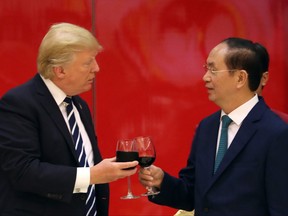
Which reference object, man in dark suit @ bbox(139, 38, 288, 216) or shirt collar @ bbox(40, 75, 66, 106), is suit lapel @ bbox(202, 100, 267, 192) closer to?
man in dark suit @ bbox(139, 38, 288, 216)

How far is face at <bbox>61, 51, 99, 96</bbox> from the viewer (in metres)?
2.25

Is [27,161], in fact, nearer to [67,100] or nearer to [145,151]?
[67,100]

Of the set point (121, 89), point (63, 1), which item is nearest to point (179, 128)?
point (121, 89)

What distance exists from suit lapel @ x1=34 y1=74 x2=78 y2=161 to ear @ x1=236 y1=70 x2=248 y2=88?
30.6 inches

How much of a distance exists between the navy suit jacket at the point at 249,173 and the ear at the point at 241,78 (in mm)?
115

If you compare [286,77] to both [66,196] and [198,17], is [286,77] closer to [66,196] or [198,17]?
[198,17]

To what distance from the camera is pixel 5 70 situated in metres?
3.75

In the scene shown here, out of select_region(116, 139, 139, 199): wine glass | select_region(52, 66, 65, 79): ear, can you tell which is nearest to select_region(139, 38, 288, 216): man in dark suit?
select_region(116, 139, 139, 199): wine glass

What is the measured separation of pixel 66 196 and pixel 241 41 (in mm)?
1017

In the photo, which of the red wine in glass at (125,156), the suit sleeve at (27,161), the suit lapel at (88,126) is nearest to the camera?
the suit sleeve at (27,161)

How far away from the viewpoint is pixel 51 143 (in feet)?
7.00

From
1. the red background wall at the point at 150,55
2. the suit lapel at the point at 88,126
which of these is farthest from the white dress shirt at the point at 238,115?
the red background wall at the point at 150,55

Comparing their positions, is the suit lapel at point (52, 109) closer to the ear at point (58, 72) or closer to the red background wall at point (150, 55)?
the ear at point (58, 72)

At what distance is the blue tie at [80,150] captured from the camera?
2.26 metres
